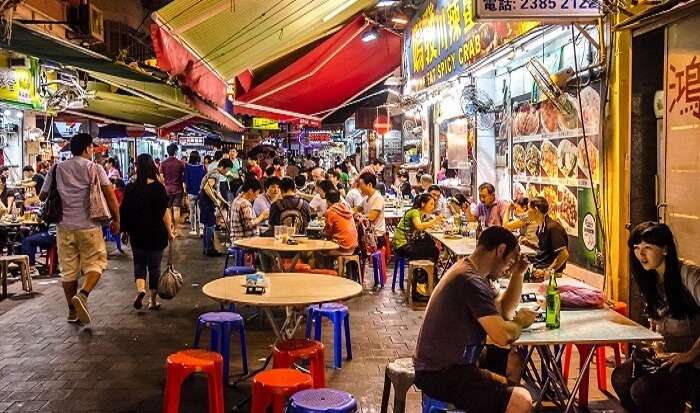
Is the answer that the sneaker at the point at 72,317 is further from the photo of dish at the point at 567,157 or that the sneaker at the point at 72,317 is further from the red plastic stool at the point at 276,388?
the photo of dish at the point at 567,157

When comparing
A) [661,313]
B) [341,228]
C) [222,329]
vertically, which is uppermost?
[341,228]

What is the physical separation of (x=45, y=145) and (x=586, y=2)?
17.4 m

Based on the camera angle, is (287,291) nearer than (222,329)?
Yes

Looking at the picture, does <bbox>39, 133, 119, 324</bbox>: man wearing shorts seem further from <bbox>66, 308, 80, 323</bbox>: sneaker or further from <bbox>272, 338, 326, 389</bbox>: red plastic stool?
<bbox>272, 338, 326, 389</bbox>: red plastic stool

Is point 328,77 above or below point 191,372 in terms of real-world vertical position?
above

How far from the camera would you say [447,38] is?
12.5 meters

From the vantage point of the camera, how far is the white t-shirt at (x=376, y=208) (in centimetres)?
1041

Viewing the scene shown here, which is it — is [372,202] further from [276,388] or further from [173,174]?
[173,174]

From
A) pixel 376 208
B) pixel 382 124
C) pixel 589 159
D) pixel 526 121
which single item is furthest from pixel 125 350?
pixel 382 124

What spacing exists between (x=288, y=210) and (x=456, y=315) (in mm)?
5446

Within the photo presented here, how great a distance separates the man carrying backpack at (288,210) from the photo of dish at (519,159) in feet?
11.6

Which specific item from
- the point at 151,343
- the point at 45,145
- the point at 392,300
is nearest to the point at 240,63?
the point at 392,300

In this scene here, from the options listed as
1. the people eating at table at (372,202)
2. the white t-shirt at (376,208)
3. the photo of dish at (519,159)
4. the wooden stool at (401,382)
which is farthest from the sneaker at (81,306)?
the photo of dish at (519,159)

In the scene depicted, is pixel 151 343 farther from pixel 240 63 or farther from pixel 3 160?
pixel 3 160
